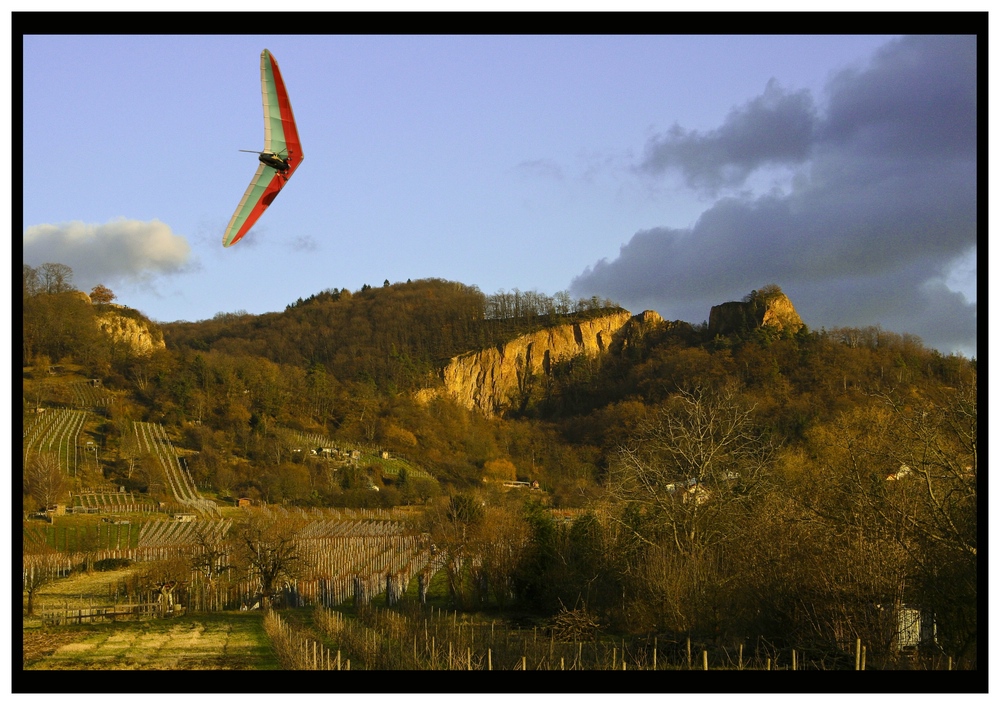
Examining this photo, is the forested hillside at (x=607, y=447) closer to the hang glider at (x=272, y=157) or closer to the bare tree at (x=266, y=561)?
the bare tree at (x=266, y=561)

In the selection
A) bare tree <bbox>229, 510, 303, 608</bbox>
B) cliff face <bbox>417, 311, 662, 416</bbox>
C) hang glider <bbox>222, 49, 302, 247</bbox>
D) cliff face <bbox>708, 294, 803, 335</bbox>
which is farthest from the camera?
cliff face <bbox>417, 311, 662, 416</bbox>

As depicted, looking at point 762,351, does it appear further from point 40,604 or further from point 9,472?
point 9,472

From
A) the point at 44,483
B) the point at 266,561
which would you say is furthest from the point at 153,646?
the point at 44,483

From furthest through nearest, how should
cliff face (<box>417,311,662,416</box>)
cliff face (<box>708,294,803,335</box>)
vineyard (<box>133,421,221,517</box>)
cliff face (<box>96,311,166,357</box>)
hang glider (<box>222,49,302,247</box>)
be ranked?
cliff face (<box>417,311,662,416</box>), cliff face (<box>708,294,803,335</box>), cliff face (<box>96,311,166,357</box>), vineyard (<box>133,421,221,517</box>), hang glider (<box>222,49,302,247</box>)

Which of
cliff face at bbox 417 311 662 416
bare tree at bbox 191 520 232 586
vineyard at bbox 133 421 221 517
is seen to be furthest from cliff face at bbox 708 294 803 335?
bare tree at bbox 191 520 232 586

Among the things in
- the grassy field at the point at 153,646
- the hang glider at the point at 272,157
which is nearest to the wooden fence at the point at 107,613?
the grassy field at the point at 153,646

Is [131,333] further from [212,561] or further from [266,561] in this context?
[266,561]

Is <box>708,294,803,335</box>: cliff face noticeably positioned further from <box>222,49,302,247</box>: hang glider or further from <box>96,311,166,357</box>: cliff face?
<box>222,49,302,247</box>: hang glider
